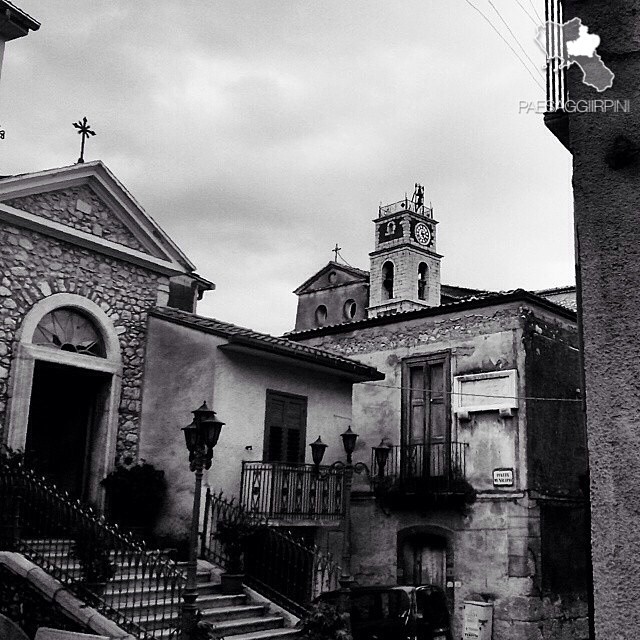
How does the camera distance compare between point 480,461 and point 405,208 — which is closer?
point 480,461

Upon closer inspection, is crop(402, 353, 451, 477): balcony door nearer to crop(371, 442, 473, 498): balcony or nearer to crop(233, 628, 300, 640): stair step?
crop(371, 442, 473, 498): balcony

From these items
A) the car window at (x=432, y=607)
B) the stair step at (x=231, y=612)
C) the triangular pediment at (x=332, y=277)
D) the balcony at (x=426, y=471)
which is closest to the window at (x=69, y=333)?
the stair step at (x=231, y=612)

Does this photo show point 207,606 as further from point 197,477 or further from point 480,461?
point 480,461

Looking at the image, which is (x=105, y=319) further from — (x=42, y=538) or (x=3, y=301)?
(x=42, y=538)

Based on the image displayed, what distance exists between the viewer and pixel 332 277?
40000mm

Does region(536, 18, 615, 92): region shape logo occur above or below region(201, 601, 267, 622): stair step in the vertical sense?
above

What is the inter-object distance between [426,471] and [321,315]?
72.2 feet

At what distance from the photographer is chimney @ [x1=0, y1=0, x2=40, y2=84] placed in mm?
11672

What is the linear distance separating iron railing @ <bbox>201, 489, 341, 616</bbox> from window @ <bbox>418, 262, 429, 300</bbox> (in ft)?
93.0

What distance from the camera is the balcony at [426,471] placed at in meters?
17.3

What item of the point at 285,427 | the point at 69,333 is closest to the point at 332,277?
the point at 285,427

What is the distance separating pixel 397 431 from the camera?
18984 millimetres

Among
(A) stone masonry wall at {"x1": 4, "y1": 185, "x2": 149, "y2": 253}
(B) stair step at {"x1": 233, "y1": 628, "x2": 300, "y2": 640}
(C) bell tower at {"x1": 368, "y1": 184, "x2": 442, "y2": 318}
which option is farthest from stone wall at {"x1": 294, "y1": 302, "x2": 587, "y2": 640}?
(C) bell tower at {"x1": 368, "y1": 184, "x2": 442, "y2": 318}

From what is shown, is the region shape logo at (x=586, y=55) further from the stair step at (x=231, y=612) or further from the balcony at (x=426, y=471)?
the balcony at (x=426, y=471)
